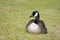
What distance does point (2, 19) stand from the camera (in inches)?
418

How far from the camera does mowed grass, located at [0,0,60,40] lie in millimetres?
8375

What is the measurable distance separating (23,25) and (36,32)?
117 centimetres

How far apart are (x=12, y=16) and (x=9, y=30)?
2.43m

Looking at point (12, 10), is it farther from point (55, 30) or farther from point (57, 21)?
point (55, 30)

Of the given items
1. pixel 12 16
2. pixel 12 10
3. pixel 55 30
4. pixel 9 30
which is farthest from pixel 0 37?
pixel 12 10

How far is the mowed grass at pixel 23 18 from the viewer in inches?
330

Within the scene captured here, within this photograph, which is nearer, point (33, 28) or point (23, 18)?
point (33, 28)

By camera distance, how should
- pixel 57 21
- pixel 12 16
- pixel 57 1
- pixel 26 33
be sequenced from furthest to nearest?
pixel 57 1 < pixel 12 16 < pixel 57 21 < pixel 26 33

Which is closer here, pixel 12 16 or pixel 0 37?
pixel 0 37

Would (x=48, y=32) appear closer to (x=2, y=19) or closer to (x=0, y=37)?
(x=0, y=37)

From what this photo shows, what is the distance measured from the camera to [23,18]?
11.0 m

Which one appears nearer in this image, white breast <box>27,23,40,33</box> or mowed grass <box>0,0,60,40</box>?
mowed grass <box>0,0,60,40</box>

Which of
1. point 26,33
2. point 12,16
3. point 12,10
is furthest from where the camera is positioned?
point 12,10

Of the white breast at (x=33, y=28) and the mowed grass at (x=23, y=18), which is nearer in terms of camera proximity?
the mowed grass at (x=23, y=18)
